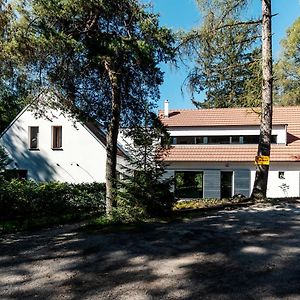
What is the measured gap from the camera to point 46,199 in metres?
15.5

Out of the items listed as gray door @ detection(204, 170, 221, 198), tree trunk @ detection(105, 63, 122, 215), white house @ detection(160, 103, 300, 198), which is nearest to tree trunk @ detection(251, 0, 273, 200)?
tree trunk @ detection(105, 63, 122, 215)

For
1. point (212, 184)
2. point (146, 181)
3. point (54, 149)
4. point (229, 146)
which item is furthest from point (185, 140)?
point (146, 181)

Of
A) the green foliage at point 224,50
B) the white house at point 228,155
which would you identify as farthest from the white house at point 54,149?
the green foliage at point 224,50

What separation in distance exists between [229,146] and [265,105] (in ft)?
39.0

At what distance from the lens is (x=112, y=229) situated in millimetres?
8680

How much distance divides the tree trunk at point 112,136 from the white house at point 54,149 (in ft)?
39.2

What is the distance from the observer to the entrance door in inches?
948

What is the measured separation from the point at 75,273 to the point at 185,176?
19.4 meters

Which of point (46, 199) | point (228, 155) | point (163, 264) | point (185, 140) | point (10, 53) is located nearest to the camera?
point (163, 264)

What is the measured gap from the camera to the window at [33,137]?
2400 cm

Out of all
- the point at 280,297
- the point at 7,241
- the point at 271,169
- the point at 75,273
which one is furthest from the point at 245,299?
the point at 271,169

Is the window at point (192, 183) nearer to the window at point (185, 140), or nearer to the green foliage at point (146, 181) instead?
the window at point (185, 140)

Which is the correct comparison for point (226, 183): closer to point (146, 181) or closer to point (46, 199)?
point (46, 199)

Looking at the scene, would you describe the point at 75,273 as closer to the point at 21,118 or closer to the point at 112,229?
the point at 112,229
